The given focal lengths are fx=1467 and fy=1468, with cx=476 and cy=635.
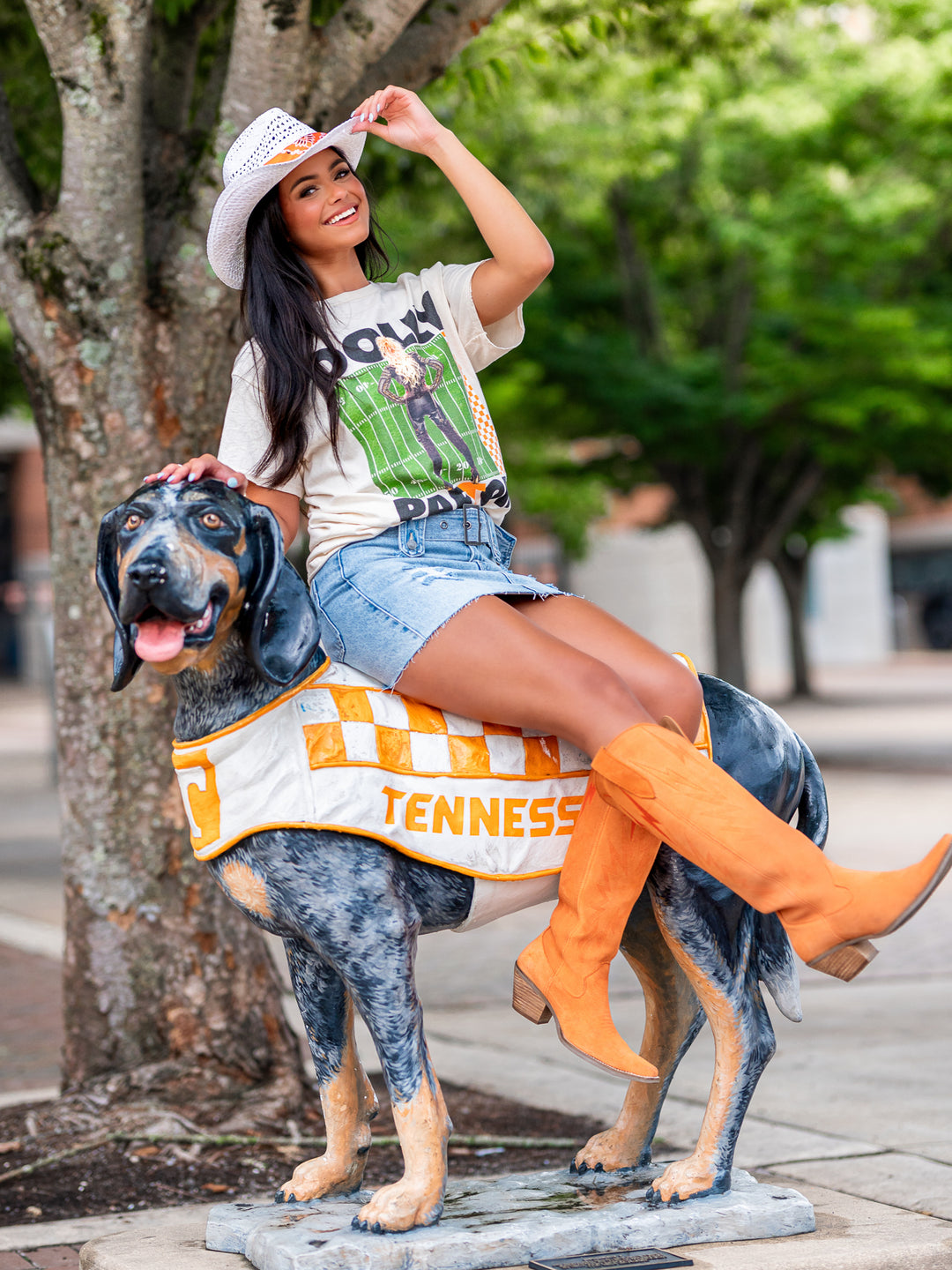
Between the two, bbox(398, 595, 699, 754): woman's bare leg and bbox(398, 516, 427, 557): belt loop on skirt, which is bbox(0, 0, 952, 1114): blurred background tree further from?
bbox(398, 595, 699, 754): woman's bare leg

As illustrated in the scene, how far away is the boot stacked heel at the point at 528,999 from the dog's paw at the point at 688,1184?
466 millimetres

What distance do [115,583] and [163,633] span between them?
18cm

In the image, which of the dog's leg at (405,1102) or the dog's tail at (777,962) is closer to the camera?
the dog's leg at (405,1102)

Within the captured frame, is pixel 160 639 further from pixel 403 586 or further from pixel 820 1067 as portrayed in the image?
pixel 820 1067

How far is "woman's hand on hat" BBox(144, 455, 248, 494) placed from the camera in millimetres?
2861

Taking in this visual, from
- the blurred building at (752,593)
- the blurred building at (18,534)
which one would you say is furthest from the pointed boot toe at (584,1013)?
the blurred building at (18,534)

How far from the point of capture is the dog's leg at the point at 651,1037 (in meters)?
3.42

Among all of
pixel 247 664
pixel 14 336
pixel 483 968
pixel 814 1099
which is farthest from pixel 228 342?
pixel 483 968

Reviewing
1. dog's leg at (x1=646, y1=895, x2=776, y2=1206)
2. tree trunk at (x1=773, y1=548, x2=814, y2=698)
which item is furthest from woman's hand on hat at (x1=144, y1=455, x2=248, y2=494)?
tree trunk at (x1=773, y1=548, x2=814, y2=698)

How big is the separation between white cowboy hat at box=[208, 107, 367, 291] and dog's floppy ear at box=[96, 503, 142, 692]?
75cm

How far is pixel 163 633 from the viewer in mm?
2730

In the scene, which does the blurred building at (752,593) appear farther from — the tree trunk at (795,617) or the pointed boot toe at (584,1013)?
the pointed boot toe at (584,1013)

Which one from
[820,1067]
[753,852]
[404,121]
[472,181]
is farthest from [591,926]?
[820,1067]

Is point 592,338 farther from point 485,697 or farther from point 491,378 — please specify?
point 485,697
